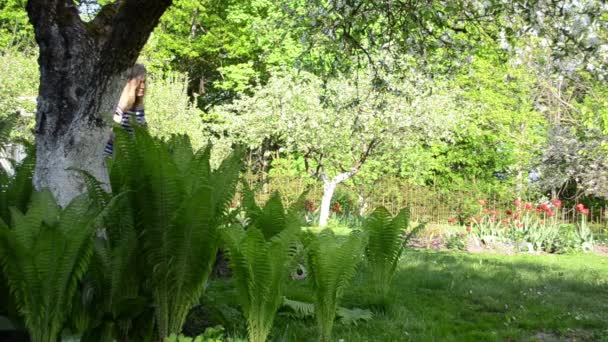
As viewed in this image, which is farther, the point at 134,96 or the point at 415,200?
the point at 415,200

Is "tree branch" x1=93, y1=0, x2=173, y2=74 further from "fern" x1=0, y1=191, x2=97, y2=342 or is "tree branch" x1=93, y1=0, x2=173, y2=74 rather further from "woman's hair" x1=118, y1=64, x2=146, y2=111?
"woman's hair" x1=118, y1=64, x2=146, y2=111

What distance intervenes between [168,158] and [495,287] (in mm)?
4511

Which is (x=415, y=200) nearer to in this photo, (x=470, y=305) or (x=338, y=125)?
(x=338, y=125)

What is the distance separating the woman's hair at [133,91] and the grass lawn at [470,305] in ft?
5.19

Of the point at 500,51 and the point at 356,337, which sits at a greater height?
the point at 500,51

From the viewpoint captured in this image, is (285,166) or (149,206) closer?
(149,206)

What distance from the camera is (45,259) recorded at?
226 centimetres

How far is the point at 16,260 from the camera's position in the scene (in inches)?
90.3

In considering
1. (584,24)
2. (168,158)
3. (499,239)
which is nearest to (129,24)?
(168,158)

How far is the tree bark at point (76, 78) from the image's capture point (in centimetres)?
284

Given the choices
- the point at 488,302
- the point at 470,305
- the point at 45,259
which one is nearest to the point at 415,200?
the point at 488,302

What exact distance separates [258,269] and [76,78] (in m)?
1.30

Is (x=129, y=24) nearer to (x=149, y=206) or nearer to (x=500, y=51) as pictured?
(x=149, y=206)

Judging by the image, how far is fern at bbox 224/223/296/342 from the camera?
267cm
